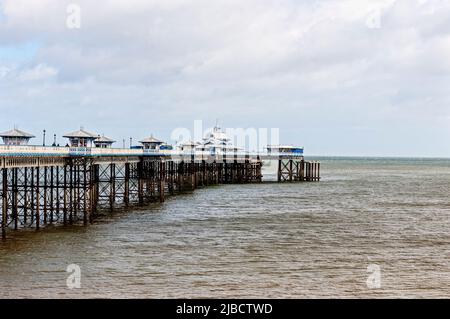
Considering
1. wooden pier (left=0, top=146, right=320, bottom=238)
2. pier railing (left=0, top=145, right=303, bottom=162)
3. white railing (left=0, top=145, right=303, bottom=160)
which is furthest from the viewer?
wooden pier (left=0, top=146, right=320, bottom=238)

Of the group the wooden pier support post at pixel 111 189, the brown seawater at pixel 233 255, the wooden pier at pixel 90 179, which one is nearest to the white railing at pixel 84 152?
the wooden pier at pixel 90 179

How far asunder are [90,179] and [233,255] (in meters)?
12.8

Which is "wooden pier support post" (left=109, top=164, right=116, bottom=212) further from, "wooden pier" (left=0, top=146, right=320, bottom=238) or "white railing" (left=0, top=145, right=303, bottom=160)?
"white railing" (left=0, top=145, right=303, bottom=160)

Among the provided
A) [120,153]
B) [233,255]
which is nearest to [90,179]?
[120,153]

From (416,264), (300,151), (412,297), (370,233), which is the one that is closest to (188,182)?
(300,151)

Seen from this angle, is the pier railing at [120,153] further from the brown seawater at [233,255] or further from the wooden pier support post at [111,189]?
the brown seawater at [233,255]

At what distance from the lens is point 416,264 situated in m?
26.7

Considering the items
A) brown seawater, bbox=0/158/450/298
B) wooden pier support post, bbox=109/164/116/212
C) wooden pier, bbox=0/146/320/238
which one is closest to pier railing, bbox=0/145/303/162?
wooden pier, bbox=0/146/320/238

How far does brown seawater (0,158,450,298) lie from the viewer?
21828mm

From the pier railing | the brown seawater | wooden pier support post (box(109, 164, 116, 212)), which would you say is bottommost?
the brown seawater

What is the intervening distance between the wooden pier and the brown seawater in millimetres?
2431

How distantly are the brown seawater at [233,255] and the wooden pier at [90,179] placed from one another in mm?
2431
